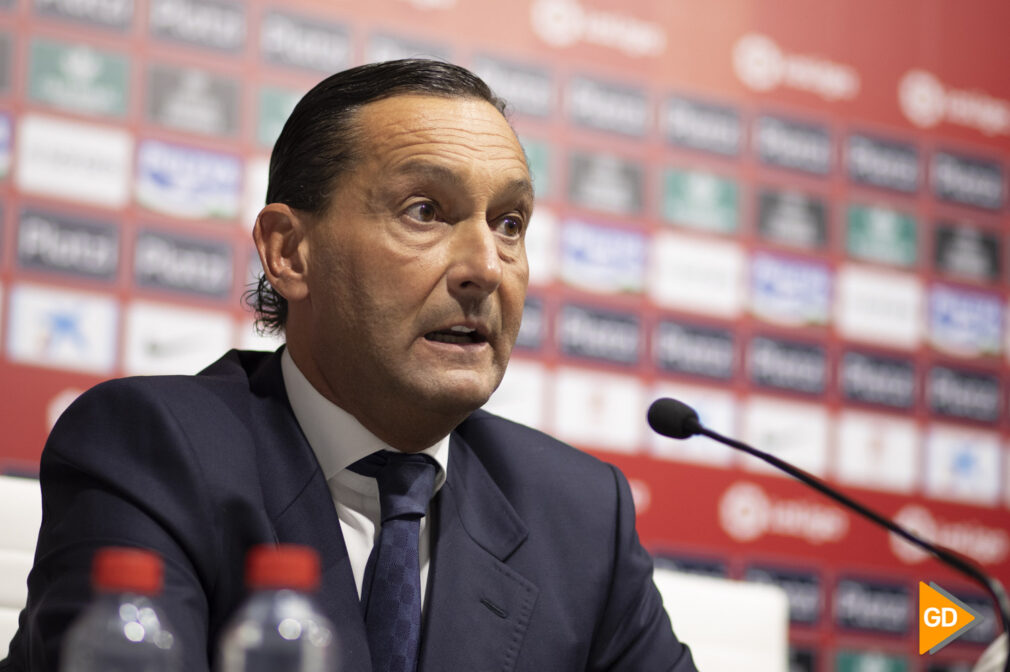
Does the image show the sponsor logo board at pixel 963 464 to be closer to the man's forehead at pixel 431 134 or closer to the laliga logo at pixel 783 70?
the laliga logo at pixel 783 70

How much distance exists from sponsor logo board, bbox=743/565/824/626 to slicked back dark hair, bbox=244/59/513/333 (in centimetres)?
267

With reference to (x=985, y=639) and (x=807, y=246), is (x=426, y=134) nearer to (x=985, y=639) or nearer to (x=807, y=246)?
(x=807, y=246)

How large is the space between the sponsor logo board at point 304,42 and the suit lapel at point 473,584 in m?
2.05

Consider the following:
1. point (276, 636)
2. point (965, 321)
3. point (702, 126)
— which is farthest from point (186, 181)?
point (965, 321)

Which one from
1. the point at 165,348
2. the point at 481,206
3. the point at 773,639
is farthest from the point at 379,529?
the point at 165,348

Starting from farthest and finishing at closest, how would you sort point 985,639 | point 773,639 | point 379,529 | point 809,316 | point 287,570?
point 985,639 < point 809,316 < point 773,639 < point 379,529 < point 287,570

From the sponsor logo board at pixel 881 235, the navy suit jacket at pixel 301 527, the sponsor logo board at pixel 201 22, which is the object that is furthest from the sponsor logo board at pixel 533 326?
the navy suit jacket at pixel 301 527

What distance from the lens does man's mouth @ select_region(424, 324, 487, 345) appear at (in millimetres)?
1765

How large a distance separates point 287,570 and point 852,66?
13.0ft

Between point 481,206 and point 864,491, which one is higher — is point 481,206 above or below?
above

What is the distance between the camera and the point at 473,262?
174cm

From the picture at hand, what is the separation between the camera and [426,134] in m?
1.80

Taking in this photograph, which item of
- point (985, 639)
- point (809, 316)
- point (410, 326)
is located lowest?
point (985, 639)

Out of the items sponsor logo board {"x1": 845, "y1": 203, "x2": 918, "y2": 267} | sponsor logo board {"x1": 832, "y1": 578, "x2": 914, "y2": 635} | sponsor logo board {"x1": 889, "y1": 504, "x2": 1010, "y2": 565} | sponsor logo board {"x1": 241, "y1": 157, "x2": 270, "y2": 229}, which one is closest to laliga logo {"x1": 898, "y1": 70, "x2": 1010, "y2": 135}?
sponsor logo board {"x1": 845, "y1": 203, "x2": 918, "y2": 267}
